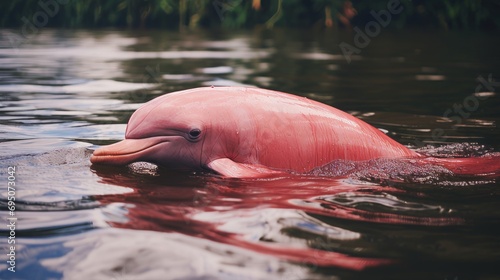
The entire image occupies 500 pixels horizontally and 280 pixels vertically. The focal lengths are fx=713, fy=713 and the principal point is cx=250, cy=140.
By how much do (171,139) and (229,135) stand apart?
38cm

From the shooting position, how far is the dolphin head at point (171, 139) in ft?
15.1

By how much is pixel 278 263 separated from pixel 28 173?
227 cm

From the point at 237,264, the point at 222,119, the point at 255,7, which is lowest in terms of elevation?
the point at 237,264

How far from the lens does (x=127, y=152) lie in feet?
15.1

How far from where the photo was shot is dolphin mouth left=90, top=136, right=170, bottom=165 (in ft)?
15.0

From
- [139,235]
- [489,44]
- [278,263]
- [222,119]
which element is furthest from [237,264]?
[489,44]

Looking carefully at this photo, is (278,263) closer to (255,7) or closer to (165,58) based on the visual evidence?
(165,58)

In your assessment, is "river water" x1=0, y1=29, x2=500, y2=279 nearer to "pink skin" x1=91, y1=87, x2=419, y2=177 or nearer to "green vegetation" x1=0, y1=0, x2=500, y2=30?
"pink skin" x1=91, y1=87, x2=419, y2=177

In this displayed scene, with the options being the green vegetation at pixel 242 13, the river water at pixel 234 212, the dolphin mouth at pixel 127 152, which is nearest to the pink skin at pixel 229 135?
the dolphin mouth at pixel 127 152

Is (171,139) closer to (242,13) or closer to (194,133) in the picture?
(194,133)

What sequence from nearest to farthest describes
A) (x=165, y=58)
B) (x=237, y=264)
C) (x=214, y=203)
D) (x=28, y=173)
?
(x=237, y=264), (x=214, y=203), (x=28, y=173), (x=165, y=58)

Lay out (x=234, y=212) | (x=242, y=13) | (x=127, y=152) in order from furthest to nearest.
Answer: (x=242, y=13)
(x=127, y=152)
(x=234, y=212)

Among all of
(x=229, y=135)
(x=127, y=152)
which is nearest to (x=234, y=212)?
(x=229, y=135)

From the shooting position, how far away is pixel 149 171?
15.4 ft
